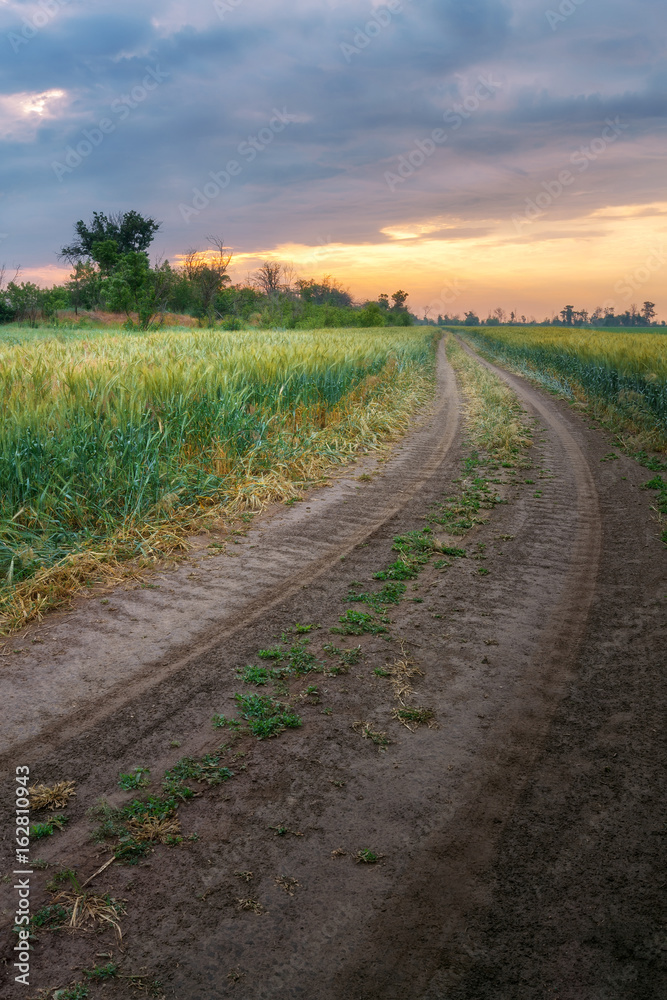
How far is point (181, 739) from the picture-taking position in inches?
115

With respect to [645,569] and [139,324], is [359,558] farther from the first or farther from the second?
[139,324]

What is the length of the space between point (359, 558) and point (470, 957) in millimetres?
3488

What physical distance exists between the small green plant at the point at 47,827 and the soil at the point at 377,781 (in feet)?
0.14

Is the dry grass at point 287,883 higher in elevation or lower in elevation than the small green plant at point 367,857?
lower

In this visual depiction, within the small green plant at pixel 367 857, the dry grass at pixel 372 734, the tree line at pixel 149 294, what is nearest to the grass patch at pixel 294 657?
the dry grass at pixel 372 734

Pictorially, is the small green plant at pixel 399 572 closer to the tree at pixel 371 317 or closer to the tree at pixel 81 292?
the tree at pixel 81 292

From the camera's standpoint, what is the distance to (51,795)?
254 centimetres

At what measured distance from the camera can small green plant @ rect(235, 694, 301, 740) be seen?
116 inches

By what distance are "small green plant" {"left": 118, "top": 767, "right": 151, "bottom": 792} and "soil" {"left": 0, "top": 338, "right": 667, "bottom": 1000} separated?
1.5 inches

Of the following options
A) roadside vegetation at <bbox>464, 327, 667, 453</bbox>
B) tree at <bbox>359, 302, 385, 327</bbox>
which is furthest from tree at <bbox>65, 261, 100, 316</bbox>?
roadside vegetation at <bbox>464, 327, 667, 453</bbox>

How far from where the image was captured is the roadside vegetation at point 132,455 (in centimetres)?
480


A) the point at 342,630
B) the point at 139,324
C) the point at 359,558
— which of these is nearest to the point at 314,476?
the point at 359,558

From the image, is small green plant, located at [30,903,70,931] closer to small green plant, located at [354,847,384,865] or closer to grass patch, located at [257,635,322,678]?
small green plant, located at [354,847,384,865]

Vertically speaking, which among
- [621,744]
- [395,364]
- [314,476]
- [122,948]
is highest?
[395,364]
